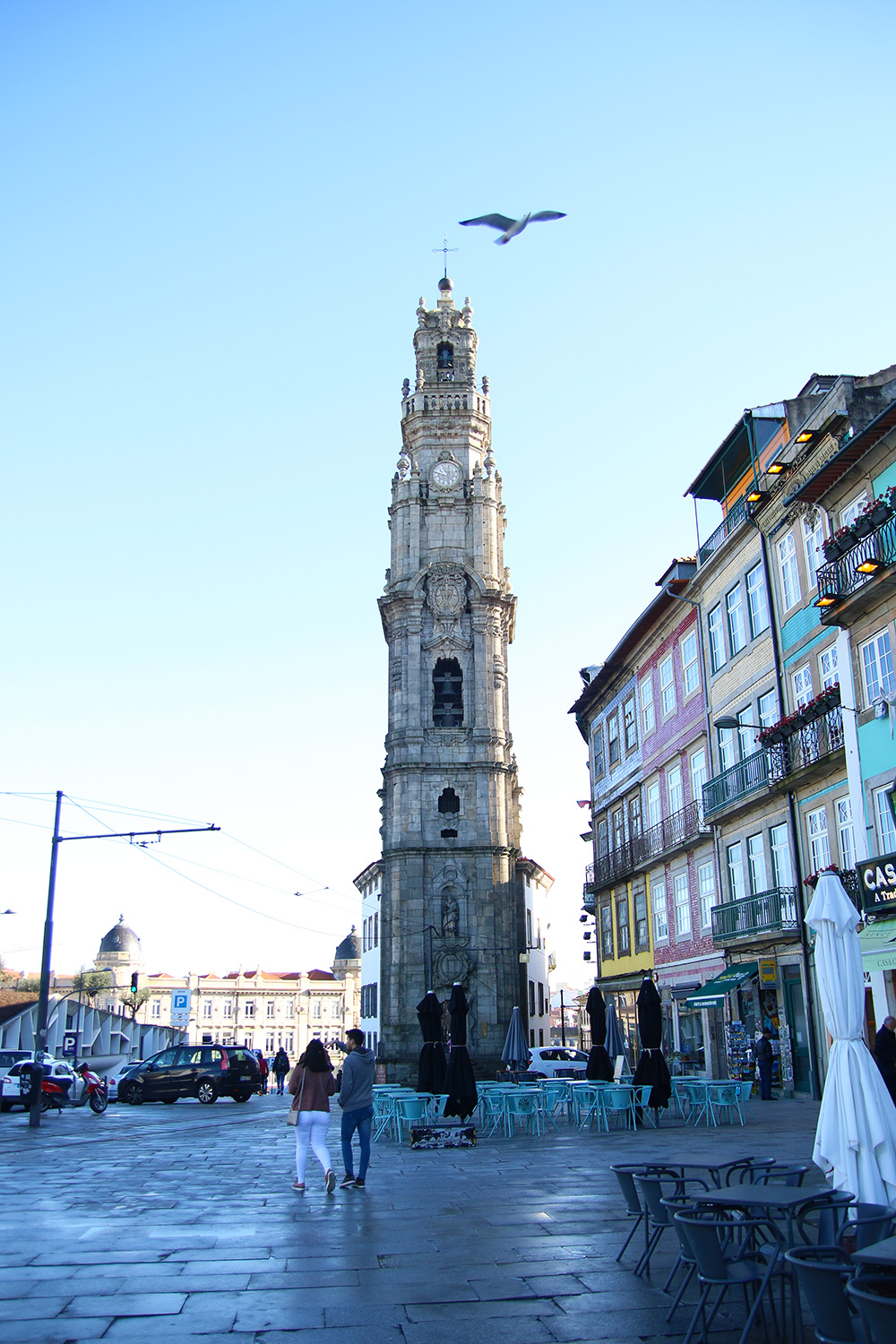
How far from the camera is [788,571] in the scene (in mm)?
25250

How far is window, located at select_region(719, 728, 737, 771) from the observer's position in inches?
1131

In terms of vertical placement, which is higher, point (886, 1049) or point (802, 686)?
point (802, 686)

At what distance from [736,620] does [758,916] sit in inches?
295

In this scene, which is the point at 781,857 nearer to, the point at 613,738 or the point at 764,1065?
the point at 764,1065

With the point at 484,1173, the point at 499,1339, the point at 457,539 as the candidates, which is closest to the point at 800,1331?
the point at 499,1339

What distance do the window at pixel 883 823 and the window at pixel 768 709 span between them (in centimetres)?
528

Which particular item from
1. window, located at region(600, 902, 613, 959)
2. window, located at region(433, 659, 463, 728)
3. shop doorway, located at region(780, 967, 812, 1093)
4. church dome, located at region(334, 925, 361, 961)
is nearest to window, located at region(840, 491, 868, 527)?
shop doorway, located at region(780, 967, 812, 1093)

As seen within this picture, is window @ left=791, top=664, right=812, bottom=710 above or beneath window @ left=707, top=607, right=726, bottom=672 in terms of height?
beneath

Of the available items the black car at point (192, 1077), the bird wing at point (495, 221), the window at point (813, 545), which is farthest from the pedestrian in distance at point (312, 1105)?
the black car at point (192, 1077)

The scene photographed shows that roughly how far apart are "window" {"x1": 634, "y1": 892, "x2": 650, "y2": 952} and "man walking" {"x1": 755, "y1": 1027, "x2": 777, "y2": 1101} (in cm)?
1108

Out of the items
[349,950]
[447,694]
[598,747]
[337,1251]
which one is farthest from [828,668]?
[349,950]

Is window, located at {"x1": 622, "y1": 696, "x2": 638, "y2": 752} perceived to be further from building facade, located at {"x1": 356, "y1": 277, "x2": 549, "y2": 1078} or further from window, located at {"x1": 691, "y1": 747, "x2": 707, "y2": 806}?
building facade, located at {"x1": 356, "y1": 277, "x2": 549, "y2": 1078}

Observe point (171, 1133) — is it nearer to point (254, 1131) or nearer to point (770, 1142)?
point (254, 1131)

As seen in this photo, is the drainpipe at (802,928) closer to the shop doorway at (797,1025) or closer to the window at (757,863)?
the shop doorway at (797,1025)
